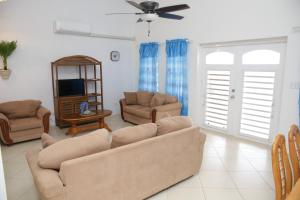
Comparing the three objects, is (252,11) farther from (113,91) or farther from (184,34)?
(113,91)

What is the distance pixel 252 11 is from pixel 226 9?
0.60m

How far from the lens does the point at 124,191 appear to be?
95.0 inches

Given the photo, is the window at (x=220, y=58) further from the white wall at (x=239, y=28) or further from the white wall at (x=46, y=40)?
the white wall at (x=46, y=40)

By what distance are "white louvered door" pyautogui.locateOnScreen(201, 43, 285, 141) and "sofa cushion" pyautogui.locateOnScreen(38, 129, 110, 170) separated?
344cm

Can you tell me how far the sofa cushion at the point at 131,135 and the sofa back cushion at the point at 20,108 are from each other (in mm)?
3527

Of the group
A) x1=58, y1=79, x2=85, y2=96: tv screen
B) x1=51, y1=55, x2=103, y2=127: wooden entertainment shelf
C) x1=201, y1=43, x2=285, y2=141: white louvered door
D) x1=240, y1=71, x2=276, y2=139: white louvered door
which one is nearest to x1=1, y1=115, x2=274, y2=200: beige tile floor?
x1=240, y1=71, x2=276, y2=139: white louvered door

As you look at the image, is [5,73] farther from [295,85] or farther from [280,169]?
[295,85]

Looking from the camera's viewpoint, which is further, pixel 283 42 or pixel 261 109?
pixel 261 109

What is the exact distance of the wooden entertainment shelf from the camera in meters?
5.63

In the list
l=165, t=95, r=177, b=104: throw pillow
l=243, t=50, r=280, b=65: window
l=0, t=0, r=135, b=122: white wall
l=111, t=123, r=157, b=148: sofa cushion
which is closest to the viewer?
l=111, t=123, r=157, b=148: sofa cushion

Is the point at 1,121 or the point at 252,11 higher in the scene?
the point at 252,11

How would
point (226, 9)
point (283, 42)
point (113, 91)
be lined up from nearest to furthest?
point (283, 42)
point (226, 9)
point (113, 91)

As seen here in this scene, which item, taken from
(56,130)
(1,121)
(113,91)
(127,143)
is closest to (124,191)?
(127,143)

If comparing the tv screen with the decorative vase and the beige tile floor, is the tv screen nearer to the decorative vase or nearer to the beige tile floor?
the decorative vase
